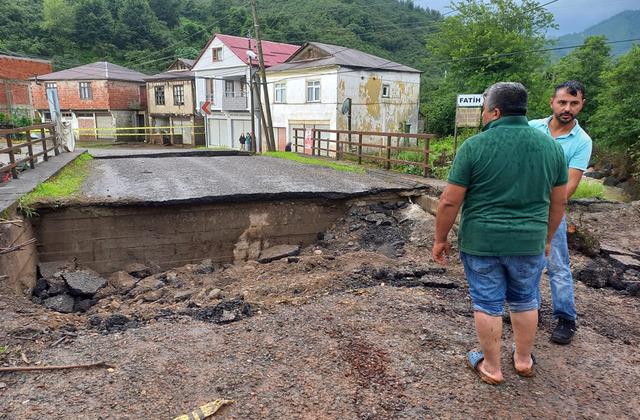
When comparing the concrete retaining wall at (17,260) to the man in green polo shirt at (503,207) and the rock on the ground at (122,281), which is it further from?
the man in green polo shirt at (503,207)

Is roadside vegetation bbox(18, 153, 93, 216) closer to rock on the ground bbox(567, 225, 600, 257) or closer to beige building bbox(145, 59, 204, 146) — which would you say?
rock on the ground bbox(567, 225, 600, 257)

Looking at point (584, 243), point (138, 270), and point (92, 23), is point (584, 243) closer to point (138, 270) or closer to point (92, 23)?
point (138, 270)

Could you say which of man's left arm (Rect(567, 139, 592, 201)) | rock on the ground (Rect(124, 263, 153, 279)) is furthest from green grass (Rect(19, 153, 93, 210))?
man's left arm (Rect(567, 139, 592, 201))

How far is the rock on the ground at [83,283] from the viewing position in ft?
17.4

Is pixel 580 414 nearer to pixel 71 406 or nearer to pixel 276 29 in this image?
pixel 71 406

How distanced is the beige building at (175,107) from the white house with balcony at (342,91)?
10176 millimetres

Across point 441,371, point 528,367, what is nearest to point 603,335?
point 528,367

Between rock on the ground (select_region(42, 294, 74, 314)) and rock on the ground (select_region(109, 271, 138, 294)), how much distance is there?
633 mm

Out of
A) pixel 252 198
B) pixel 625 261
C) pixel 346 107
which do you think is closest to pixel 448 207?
pixel 625 261

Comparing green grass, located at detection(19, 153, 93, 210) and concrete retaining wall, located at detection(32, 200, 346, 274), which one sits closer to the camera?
green grass, located at detection(19, 153, 93, 210)

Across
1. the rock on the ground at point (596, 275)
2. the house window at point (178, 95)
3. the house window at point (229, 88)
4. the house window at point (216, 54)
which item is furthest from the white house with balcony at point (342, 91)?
the rock on the ground at point (596, 275)

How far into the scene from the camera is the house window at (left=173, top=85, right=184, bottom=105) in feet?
110

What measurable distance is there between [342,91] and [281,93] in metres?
5.49

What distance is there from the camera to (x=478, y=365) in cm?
272
